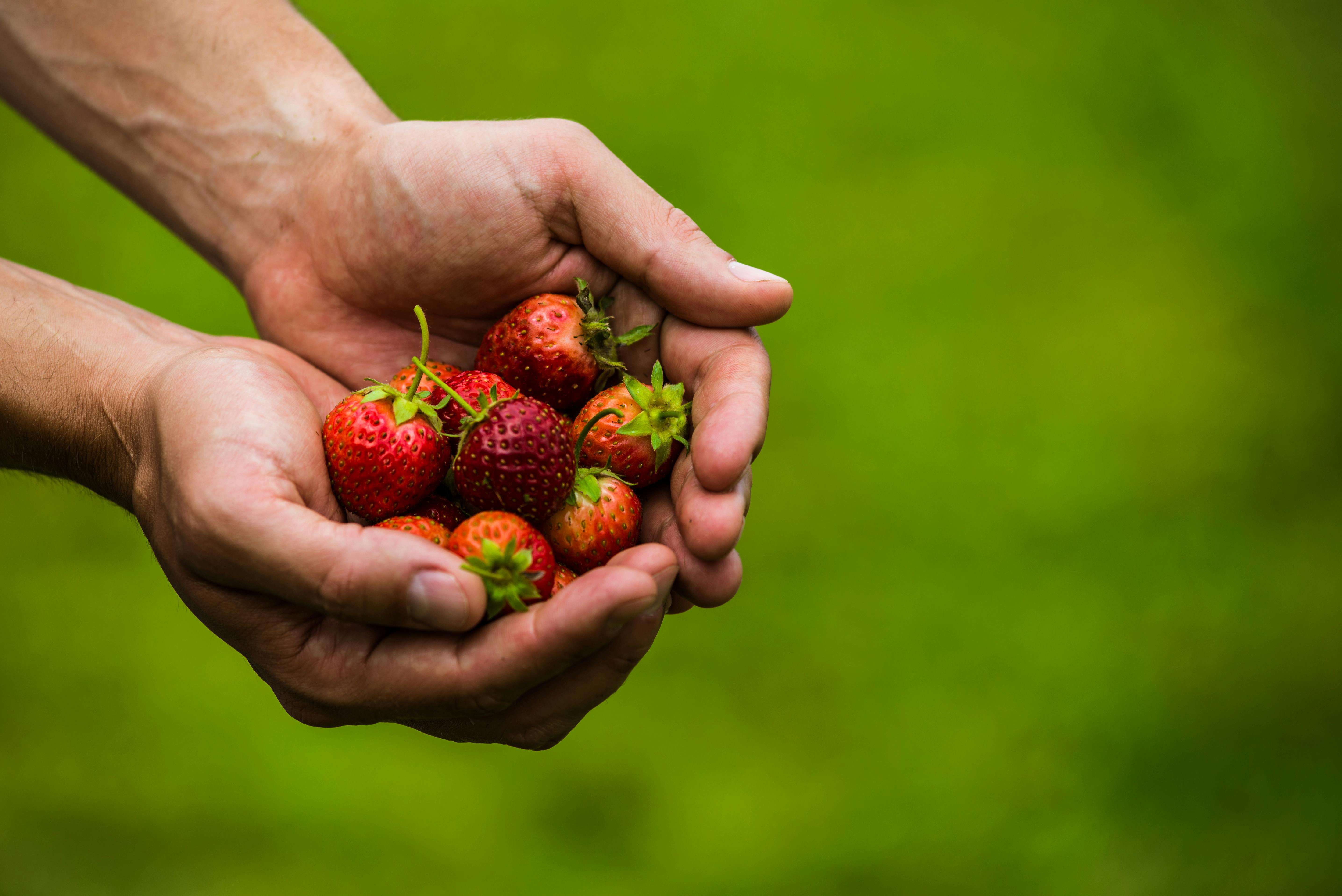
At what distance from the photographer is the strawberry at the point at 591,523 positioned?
69.3 inches

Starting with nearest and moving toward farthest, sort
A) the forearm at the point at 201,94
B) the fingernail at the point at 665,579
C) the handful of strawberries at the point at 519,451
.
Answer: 1. the fingernail at the point at 665,579
2. the handful of strawberries at the point at 519,451
3. the forearm at the point at 201,94

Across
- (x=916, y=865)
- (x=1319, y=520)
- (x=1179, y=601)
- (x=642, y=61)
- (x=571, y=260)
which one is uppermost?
(x=642, y=61)

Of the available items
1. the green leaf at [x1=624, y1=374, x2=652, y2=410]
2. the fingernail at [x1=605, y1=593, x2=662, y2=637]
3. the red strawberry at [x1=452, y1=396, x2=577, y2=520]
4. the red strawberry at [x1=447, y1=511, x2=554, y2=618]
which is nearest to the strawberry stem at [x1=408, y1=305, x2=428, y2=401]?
the red strawberry at [x1=452, y1=396, x2=577, y2=520]

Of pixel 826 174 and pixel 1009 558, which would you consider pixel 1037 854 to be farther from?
pixel 826 174

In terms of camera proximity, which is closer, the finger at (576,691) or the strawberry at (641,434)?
the finger at (576,691)

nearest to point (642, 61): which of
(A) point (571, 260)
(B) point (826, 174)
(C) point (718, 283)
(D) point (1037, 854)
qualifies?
(B) point (826, 174)

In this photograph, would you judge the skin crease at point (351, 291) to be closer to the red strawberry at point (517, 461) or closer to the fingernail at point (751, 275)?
the fingernail at point (751, 275)

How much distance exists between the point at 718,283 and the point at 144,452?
1.06 m

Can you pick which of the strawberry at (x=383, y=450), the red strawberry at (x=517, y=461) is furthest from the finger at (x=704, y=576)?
the strawberry at (x=383, y=450)

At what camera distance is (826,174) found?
4039 mm

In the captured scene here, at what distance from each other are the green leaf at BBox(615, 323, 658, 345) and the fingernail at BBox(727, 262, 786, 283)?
205 mm

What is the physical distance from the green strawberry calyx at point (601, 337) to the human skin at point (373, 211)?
79mm

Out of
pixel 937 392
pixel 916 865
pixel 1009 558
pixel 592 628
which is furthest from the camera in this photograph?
pixel 937 392

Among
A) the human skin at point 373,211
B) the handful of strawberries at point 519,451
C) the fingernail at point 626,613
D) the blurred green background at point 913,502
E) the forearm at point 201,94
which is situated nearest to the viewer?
the fingernail at point 626,613
